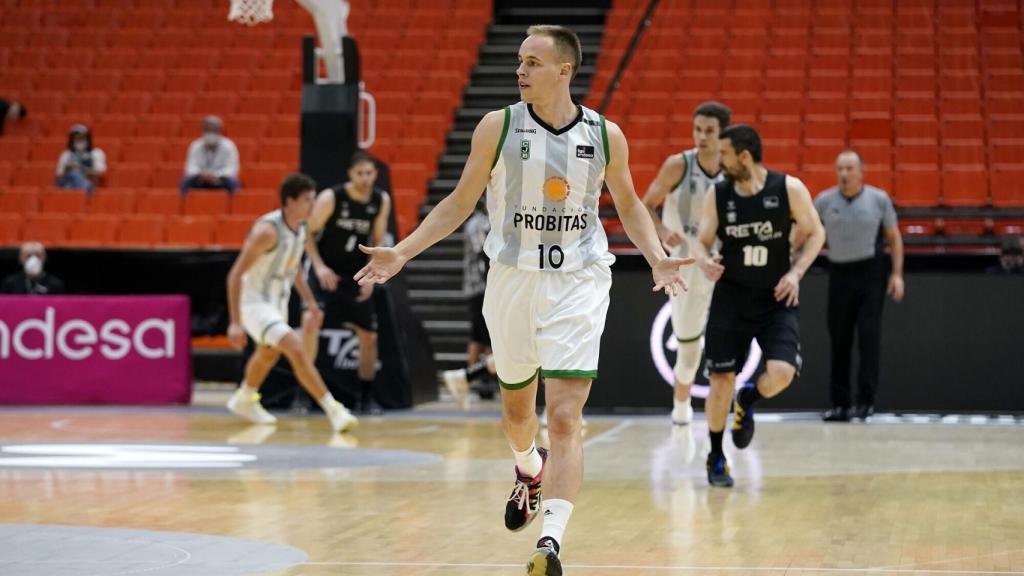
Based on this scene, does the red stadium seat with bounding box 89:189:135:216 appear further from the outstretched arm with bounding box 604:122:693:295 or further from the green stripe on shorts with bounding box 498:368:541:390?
the outstretched arm with bounding box 604:122:693:295

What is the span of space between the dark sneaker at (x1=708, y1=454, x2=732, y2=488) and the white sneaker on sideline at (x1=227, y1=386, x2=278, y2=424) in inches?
199

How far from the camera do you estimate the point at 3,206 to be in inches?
757

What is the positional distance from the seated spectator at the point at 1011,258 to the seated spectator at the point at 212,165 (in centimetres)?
913

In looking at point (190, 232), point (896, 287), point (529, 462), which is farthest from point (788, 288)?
point (190, 232)

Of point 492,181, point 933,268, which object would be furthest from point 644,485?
point 933,268

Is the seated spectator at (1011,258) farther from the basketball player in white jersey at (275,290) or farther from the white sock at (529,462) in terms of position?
the white sock at (529,462)

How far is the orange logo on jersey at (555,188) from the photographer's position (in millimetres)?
5684

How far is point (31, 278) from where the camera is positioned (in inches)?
616

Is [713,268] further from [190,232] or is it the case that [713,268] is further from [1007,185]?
[190,232]

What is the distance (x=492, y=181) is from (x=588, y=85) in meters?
15.9

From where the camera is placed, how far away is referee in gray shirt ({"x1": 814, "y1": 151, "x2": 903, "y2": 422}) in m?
12.9

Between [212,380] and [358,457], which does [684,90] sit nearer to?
[212,380]

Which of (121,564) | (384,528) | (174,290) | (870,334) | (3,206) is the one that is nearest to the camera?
(121,564)

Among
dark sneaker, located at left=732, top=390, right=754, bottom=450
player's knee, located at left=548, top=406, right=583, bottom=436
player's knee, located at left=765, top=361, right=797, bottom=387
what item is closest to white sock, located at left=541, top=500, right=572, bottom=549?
player's knee, located at left=548, top=406, right=583, bottom=436
